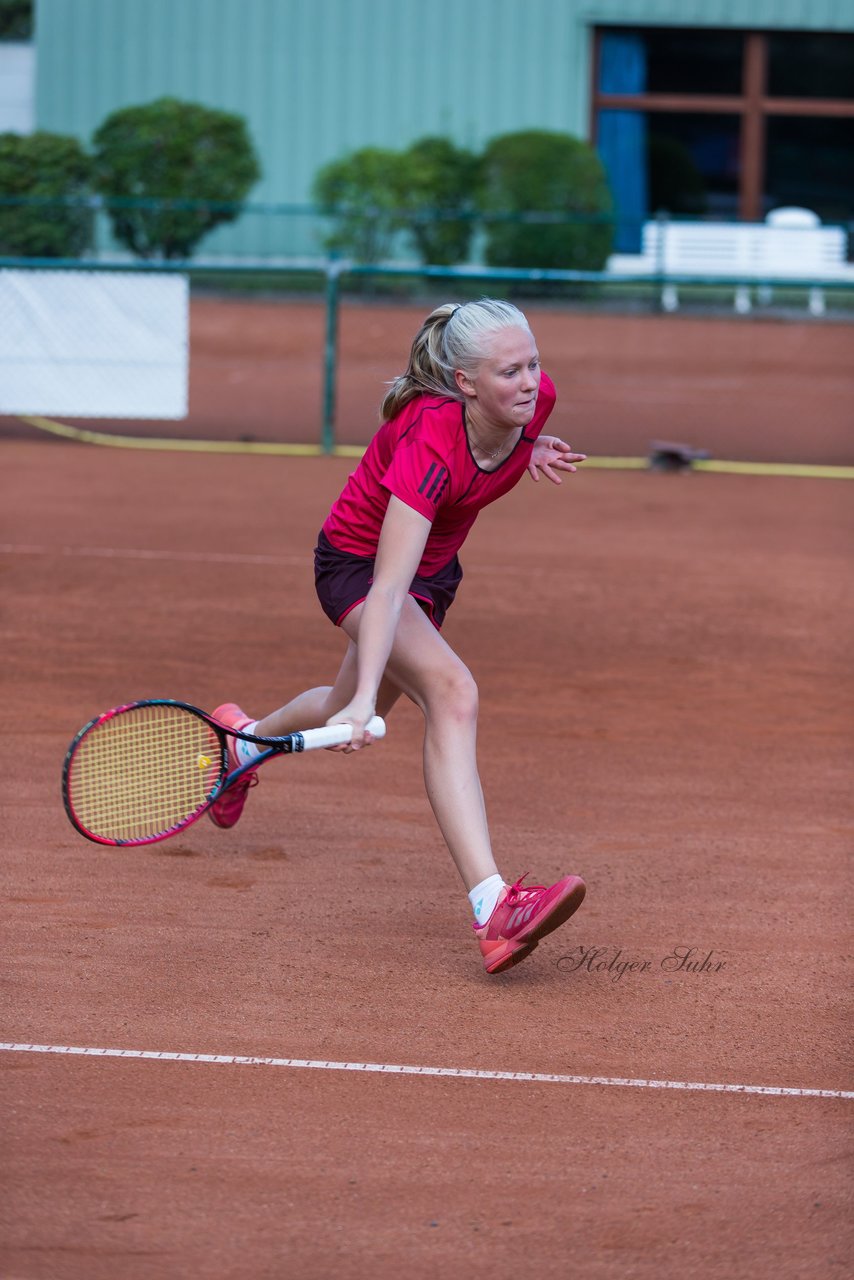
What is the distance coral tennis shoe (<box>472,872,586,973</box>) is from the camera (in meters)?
4.16

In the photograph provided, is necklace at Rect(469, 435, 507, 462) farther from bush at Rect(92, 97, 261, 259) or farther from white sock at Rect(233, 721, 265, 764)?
bush at Rect(92, 97, 261, 259)

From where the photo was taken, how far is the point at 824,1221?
3303mm

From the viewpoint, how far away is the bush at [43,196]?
21.0m

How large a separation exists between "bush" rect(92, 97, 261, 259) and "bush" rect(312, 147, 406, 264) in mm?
1305

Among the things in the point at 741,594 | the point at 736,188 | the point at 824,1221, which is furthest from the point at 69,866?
the point at 736,188

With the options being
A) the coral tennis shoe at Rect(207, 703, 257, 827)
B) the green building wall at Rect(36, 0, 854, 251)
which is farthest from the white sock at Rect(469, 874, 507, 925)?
the green building wall at Rect(36, 0, 854, 251)

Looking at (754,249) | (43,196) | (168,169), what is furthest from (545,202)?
(43,196)

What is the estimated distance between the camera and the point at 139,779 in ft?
15.0

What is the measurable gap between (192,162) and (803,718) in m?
17.8

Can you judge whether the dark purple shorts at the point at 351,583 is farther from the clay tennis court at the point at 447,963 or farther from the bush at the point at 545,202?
the bush at the point at 545,202

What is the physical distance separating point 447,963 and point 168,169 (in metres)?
20.0

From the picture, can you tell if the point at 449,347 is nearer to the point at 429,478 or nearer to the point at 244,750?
the point at 429,478

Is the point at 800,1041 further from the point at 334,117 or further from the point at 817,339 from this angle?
the point at 334,117

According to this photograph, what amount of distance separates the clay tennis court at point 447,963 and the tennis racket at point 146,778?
1.08 feet
